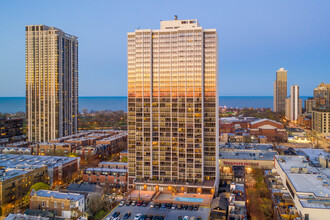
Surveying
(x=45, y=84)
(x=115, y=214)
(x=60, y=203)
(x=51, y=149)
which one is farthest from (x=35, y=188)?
(x=45, y=84)

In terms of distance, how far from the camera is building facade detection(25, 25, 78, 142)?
97.3 m

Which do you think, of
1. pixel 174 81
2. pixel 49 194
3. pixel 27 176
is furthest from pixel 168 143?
pixel 27 176

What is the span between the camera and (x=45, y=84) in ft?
323

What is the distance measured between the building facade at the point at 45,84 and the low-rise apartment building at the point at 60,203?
59.3 metres

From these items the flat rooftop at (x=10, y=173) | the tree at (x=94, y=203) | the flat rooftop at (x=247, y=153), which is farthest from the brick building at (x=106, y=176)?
the flat rooftop at (x=247, y=153)

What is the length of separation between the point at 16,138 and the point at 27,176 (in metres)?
64.0

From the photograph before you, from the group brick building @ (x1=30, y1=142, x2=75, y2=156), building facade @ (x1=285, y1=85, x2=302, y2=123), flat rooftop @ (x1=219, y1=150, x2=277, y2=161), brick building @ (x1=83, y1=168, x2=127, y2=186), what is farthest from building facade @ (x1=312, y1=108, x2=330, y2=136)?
brick building @ (x1=30, y1=142, x2=75, y2=156)

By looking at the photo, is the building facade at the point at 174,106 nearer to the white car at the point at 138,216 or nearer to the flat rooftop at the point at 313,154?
the white car at the point at 138,216

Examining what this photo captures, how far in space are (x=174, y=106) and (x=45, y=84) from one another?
64.0 meters

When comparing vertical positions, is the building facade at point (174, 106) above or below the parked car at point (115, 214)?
above

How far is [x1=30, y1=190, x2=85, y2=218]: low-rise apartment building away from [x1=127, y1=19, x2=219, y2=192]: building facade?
38.7 ft

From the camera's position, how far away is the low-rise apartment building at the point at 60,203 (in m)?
39.6

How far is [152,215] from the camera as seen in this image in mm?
37656

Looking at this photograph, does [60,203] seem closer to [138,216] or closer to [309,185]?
[138,216]
